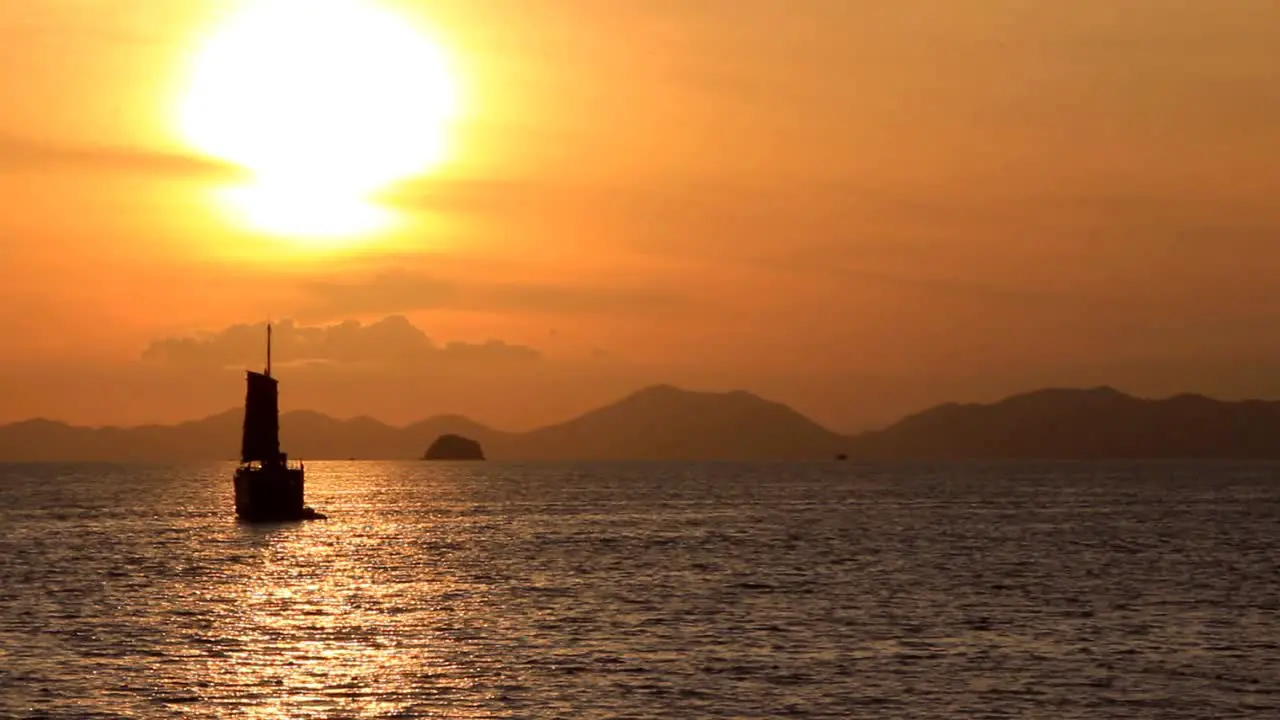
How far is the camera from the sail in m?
130

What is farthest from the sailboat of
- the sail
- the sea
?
the sea

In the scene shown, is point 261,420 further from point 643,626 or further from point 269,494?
point 643,626

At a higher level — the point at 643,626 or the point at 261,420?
the point at 261,420

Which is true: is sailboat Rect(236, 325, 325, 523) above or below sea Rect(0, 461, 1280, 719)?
above

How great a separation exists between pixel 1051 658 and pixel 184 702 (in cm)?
2712

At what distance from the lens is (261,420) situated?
13088 cm

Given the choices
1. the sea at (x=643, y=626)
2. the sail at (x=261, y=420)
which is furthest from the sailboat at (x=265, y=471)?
the sea at (x=643, y=626)

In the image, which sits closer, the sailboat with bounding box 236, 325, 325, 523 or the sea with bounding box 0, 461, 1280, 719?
the sea with bounding box 0, 461, 1280, 719

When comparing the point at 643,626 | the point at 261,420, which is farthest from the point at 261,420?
the point at 643,626

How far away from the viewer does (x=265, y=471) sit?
132875 millimetres

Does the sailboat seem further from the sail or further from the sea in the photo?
the sea

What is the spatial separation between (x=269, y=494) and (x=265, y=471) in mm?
2180

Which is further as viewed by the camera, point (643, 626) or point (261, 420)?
point (261, 420)

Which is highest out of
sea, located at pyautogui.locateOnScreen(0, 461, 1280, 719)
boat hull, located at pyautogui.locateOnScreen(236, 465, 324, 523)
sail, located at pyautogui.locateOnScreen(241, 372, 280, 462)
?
sail, located at pyautogui.locateOnScreen(241, 372, 280, 462)
